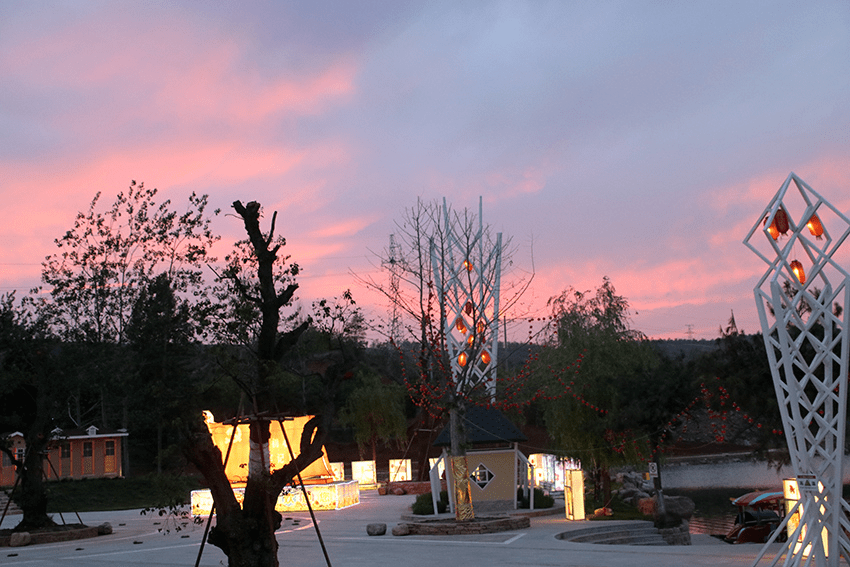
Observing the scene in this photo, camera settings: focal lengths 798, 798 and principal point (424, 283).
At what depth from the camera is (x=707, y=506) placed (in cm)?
3077

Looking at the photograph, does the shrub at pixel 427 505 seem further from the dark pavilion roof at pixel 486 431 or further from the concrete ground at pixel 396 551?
the concrete ground at pixel 396 551

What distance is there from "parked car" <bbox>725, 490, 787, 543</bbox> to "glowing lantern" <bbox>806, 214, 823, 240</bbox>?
10.6m

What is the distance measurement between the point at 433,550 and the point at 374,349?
4716 cm

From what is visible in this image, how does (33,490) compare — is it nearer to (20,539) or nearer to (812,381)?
(20,539)

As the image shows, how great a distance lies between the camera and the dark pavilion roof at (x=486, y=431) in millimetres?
19641

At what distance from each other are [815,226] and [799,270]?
573mm

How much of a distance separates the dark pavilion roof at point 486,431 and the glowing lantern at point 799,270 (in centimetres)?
1105

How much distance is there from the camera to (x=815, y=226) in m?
9.29

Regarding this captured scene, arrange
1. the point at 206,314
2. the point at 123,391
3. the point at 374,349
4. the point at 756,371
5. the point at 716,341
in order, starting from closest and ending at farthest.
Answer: the point at 206,314, the point at 756,371, the point at 716,341, the point at 123,391, the point at 374,349

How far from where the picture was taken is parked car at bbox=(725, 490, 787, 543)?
1852 centimetres

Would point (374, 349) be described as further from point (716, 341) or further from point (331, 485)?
point (716, 341)

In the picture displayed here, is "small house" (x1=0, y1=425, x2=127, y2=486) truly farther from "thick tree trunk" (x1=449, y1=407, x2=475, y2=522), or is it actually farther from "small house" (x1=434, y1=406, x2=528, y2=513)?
"thick tree trunk" (x1=449, y1=407, x2=475, y2=522)

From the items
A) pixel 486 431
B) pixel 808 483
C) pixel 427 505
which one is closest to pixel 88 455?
pixel 427 505

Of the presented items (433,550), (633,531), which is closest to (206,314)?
(433,550)
